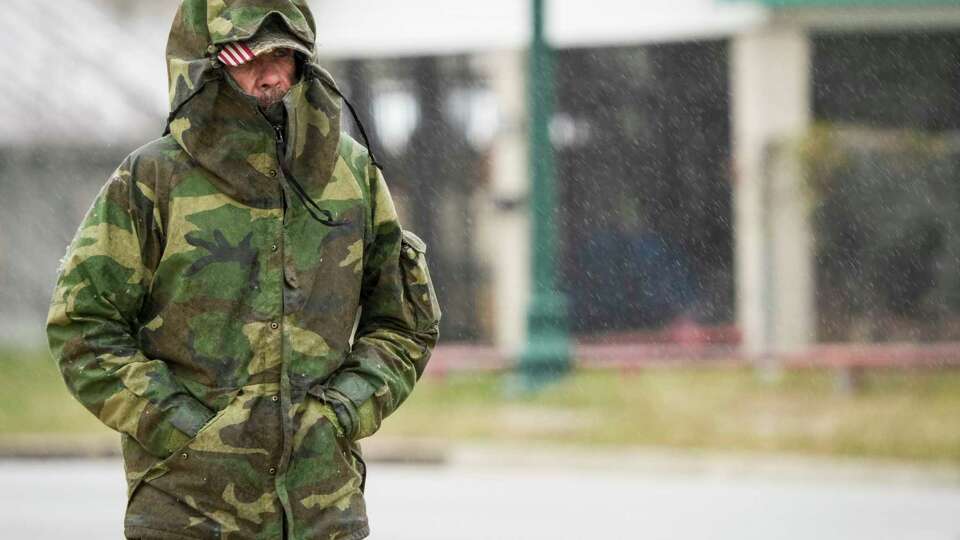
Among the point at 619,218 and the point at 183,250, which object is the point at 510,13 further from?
the point at 183,250

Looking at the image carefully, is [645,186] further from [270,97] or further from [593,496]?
[270,97]

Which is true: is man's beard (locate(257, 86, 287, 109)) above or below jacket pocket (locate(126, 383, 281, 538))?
above

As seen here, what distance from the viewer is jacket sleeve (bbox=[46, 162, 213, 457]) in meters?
3.56

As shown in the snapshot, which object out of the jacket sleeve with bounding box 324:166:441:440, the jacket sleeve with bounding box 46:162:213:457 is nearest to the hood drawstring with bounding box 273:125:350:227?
the jacket sleeve with bounding box 324:166:441:440

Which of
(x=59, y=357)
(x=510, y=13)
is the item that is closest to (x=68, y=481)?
(x=59, y=357)

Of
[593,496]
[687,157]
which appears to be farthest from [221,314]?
[687,157]

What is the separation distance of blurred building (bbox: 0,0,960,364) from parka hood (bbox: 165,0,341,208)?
14.4 meters

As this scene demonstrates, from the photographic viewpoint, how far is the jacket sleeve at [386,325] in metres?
3.76

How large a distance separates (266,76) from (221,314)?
0.51 metres

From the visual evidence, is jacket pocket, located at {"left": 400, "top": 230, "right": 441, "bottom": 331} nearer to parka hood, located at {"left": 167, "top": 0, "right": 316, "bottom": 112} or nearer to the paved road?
parka hood, located at {"left": 167, "top": 0, "right": 316, "bottom": 112}

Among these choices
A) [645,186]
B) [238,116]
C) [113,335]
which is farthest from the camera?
[645,186]

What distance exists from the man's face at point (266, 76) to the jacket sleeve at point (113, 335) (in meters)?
0.31

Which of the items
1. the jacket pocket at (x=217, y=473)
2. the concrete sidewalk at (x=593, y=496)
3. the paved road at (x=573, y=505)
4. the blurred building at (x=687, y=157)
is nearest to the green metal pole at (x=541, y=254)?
the blurred building at (x=687, y=157)

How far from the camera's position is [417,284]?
393cm
